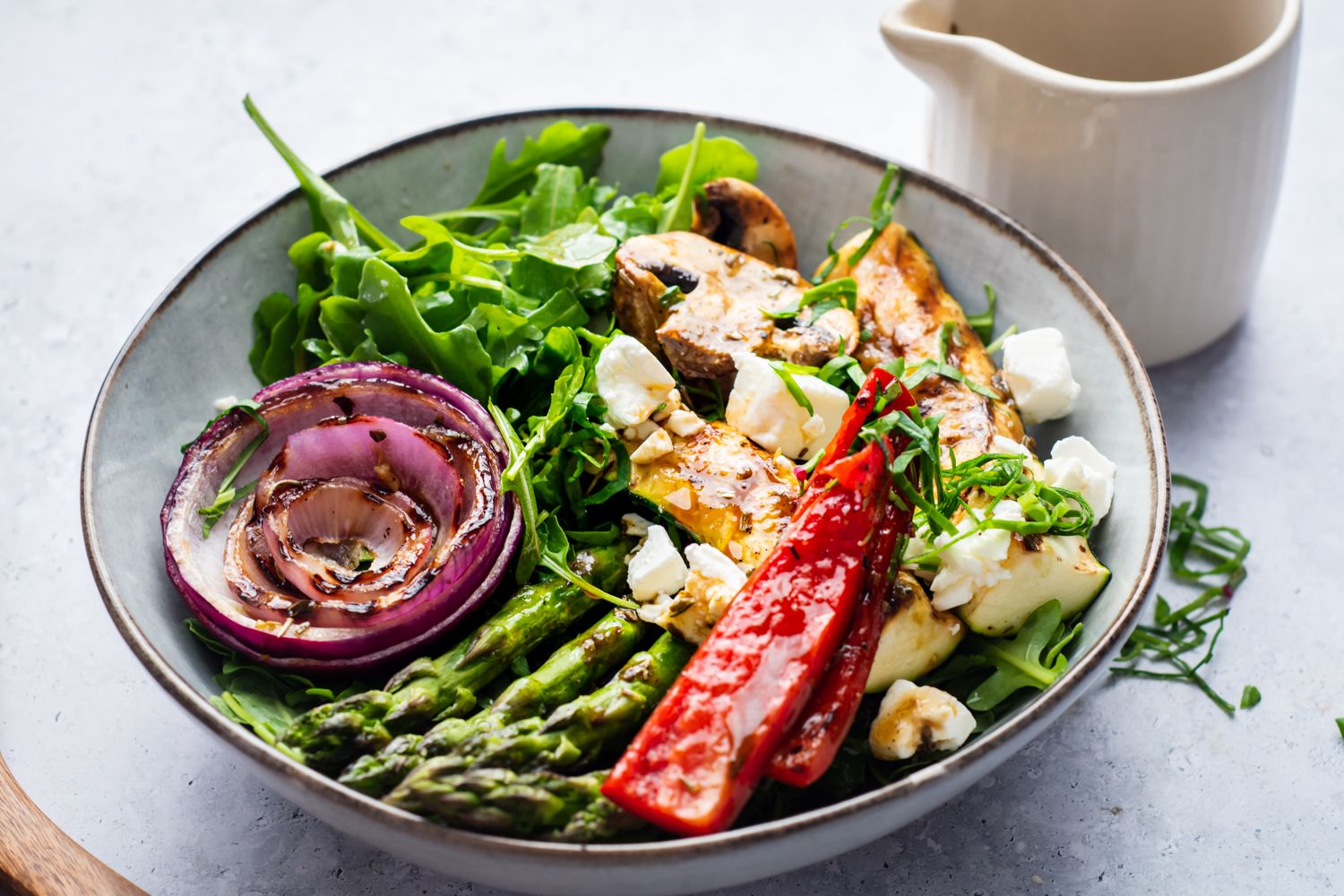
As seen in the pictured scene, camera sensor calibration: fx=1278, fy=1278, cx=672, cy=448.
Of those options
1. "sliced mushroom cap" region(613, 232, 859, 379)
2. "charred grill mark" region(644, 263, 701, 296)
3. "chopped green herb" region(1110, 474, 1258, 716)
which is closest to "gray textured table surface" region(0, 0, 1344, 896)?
"chopped green herb" region(1110, 474, 1258, 716)

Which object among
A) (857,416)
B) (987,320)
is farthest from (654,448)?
(987,320)

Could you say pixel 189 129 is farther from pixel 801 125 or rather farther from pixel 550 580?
pixel 550 580

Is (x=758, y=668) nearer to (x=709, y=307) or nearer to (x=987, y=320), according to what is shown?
(x=709, y=307)

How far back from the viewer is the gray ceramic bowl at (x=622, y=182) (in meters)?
1.98

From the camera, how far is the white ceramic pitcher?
292cm

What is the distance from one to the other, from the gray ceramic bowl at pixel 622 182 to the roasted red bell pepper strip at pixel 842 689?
137 mm

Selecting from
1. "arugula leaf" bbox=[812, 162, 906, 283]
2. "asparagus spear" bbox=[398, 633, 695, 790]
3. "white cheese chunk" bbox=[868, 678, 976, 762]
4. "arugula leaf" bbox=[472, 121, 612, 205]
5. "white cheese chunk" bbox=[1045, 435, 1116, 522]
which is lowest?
"white cheese chunk" bbox=[868, 678, 976, 762]

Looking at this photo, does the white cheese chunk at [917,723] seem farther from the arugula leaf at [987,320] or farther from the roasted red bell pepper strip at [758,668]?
the arugula leaf at [987,320]

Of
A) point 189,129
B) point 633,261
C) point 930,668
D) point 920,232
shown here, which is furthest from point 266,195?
point 930,668

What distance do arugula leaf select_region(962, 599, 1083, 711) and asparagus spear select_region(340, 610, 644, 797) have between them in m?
0.65

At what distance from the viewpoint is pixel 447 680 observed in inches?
90.9

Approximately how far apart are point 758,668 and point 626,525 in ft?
1.78

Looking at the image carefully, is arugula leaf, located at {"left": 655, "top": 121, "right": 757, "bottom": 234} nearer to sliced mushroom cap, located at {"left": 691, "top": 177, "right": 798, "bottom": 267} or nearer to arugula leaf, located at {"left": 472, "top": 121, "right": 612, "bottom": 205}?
sliced mushroom cap, located at {"left": 691, "top": 177, "right": 798, "bottom": 267}

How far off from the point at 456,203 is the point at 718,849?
6.59 feet
